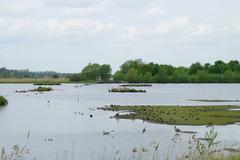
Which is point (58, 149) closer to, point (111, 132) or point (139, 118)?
point (111, 132)

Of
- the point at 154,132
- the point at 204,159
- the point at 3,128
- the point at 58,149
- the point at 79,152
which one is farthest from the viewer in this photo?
the point at 3,128

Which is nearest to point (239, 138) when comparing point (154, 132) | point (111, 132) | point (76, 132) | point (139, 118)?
point (154, 132)

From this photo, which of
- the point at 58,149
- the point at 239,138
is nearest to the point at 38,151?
the point at 58,149

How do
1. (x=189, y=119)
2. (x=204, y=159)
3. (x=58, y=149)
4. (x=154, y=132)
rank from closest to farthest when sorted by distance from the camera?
(x=204, y=159), (x=58, y=149), (x=154, y=132), (x=189, y=119)

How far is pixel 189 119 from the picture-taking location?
4456cm

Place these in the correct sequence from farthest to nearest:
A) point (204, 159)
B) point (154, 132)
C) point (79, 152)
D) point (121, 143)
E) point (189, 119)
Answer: point (189, 119), point (154, 132), point (121, 143), point (79, 152), point (204, 159)

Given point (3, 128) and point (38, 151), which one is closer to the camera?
point (38, 151)

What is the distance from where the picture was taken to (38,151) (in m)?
26.9

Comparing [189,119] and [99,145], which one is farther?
[189,119]

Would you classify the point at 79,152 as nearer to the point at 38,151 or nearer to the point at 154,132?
the point at 38,151

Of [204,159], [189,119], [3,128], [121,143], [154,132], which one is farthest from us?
[189,119]

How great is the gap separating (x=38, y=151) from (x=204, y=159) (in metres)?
17.3

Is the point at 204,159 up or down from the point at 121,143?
up

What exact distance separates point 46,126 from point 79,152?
16.3 meters
